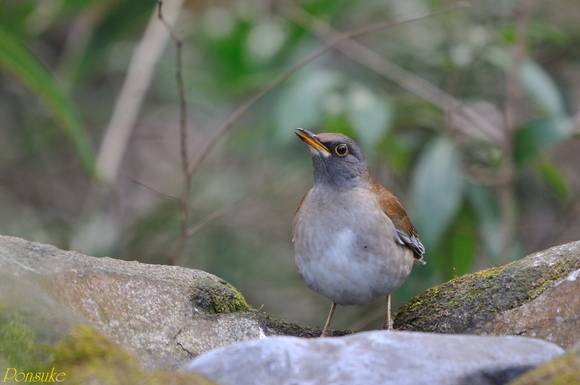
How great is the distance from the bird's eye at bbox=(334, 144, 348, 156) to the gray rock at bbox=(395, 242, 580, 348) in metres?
1.43

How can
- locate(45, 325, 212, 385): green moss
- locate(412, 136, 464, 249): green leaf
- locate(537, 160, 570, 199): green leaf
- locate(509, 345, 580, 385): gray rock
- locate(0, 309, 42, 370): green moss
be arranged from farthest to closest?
1. locate(537, 160, 570, 199): green leaf
2. locate(412, 136, 464, 249): green leaf
3. locate(0, 309, 42, 370): green moss
4. locate(45, 325, 212, 385): green moss
5. locate(509, 345, 580, 385): gray rock

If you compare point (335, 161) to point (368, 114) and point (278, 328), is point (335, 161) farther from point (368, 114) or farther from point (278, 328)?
point (278, 328)

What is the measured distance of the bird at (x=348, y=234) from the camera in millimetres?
5562

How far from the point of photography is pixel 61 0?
339 inches

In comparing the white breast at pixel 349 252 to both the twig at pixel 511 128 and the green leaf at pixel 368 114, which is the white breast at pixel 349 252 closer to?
the green leaf at pixel 368 114

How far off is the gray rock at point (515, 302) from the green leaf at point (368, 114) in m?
2.07

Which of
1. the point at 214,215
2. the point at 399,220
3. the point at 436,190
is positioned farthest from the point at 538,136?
the point at 214,215

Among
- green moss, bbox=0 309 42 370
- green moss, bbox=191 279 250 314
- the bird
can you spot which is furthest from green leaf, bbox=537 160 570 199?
green moss, bbox=0 309 42 370

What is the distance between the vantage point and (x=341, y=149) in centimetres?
626

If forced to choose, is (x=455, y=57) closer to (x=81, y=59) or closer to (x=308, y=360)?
(x=81, y=59)

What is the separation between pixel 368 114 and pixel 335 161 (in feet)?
4.55

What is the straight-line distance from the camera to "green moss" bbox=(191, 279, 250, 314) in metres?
5.11

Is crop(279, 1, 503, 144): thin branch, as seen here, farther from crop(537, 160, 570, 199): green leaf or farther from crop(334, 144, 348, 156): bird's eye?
crop(334, 144, 348, 156): bird's eye

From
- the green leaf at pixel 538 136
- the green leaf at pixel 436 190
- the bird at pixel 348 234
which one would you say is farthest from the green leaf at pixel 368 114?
the green leaf at pixel 538 136
